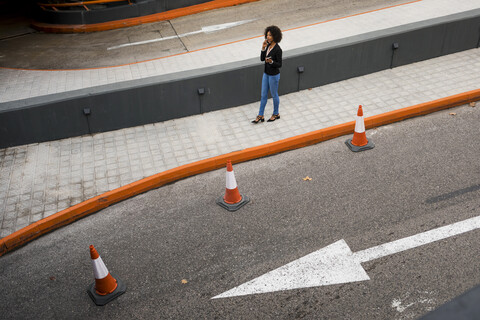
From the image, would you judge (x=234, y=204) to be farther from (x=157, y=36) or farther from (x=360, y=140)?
(x=157, y=36)

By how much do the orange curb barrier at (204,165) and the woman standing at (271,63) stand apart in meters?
0.89

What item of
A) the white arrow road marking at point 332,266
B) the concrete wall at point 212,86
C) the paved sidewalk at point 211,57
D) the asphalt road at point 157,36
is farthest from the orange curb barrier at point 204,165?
the asphalt road at point 157,36

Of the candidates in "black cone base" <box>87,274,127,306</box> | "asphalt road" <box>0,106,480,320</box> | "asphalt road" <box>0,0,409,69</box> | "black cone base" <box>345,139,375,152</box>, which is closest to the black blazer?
"asphalt road" <box>0,106,480,320</box>

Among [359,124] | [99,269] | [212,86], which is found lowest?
[99,269]

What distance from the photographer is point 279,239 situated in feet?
20.5

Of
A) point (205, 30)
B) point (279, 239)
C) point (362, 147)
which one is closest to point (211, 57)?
point (205, 30)

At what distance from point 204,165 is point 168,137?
1243 millimetres

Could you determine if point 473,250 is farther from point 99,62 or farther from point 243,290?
point 99,62

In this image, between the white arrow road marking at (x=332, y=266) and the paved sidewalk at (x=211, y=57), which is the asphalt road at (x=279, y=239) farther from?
the paved sidewalk at (x=211, y=57)

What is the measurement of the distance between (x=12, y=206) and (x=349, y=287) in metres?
5.14

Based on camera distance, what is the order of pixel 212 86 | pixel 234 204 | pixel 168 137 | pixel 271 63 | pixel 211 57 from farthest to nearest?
pixel 211 57
pixel 212 86
pixel 168 137
pixel 271 63
pixel 234 204

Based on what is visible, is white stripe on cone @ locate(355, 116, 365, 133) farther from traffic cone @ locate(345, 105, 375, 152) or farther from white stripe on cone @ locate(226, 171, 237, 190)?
white stripe on cone @ locate(226, 171, 237, 190)

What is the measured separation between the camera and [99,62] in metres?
13.2

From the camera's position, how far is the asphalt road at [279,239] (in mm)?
5328
